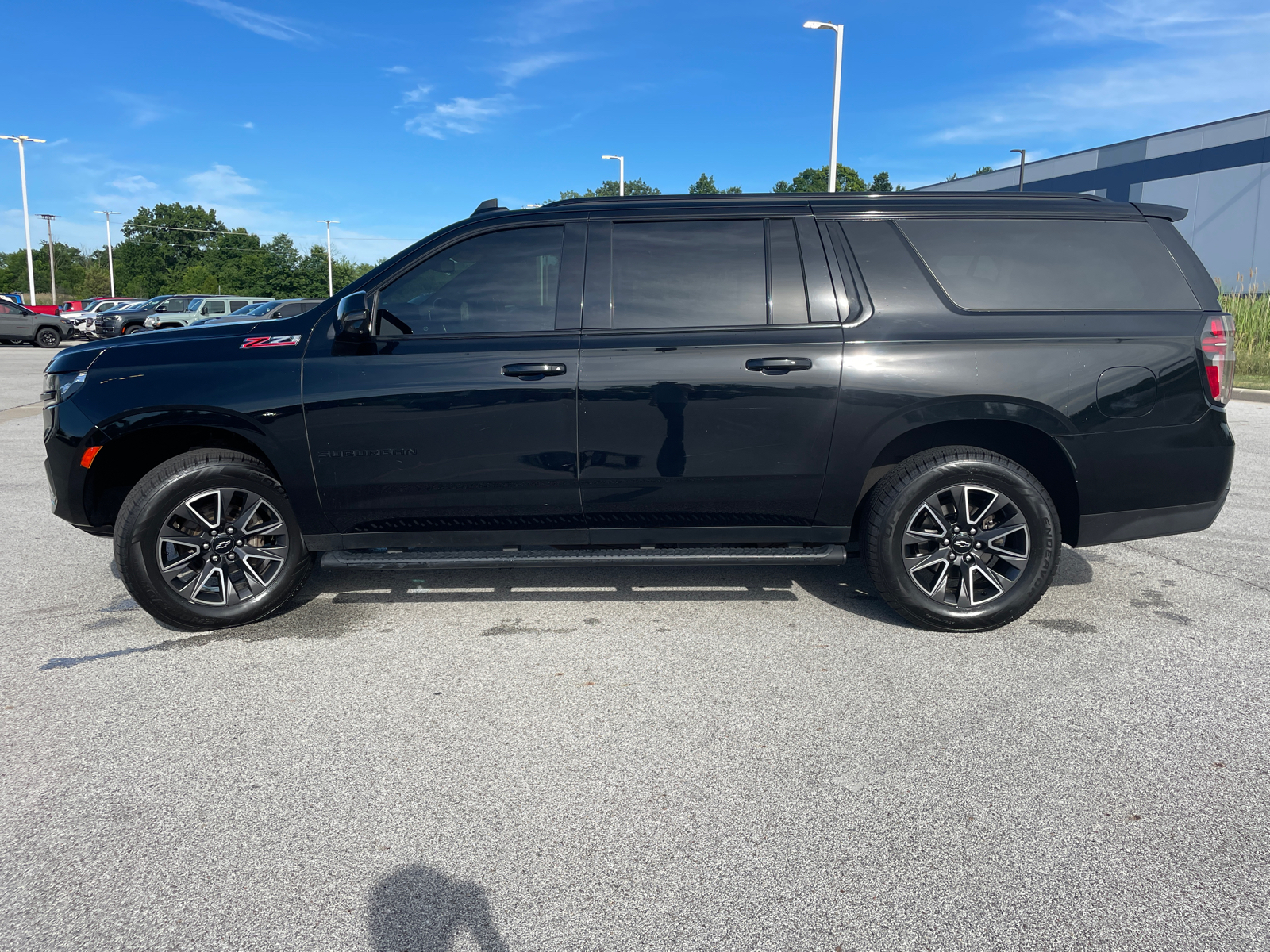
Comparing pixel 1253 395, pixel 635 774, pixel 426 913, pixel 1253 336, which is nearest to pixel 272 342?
pixel 635 774

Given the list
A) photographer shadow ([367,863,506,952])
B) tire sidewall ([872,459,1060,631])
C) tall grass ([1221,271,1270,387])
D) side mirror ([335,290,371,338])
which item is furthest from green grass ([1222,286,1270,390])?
photographer shadow ([367,863,506,952])

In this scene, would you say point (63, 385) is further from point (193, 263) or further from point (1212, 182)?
point (193, 263)

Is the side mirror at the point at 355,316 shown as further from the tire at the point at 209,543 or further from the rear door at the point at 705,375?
the rear door at the point at 705,375

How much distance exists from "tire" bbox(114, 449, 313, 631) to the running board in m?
0.32

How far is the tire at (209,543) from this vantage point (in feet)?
13.1

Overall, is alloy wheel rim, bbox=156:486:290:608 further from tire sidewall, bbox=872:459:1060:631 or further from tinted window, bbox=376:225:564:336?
tire sidewall, bbox=872:459:1060:631

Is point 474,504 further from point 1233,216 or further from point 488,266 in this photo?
point 1233,216

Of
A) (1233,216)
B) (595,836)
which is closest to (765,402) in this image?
(595,836)

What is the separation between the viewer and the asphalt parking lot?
86.7 inches

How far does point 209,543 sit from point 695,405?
2.41 meters

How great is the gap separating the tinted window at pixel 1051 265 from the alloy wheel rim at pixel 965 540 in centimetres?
92

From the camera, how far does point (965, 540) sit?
4.09 m

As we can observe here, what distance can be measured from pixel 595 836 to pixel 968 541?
2.43 meters

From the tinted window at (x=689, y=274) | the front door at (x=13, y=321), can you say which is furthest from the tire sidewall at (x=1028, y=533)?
the front door at (x=13, y=321)
